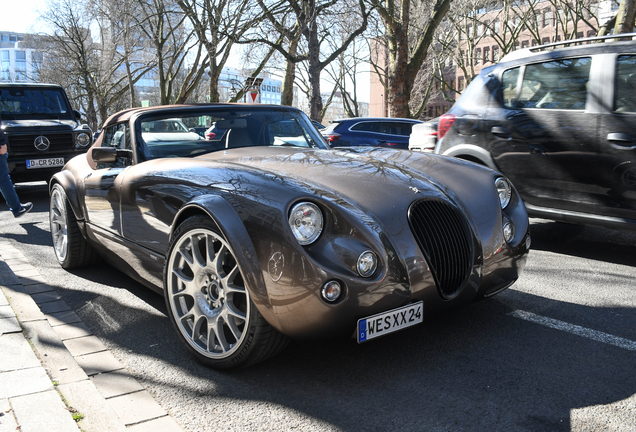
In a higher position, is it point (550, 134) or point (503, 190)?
point (550, 134)

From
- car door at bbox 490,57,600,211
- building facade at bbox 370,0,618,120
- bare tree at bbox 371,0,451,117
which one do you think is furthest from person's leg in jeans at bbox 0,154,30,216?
building facade at bbox 370,0,618,120

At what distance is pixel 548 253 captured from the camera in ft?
17.9

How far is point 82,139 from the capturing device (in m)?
11.0

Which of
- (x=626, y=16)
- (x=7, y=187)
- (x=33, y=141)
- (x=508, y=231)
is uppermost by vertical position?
(x=626, y=16)

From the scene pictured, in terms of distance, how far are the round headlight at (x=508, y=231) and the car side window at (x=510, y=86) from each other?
8.41 feet

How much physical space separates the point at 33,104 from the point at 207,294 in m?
9.91

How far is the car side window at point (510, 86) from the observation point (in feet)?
18.3

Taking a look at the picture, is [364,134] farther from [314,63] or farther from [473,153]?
[473,153]

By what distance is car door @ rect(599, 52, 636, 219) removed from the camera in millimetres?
4672

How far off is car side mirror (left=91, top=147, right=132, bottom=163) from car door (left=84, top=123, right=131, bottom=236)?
Result: 6cm

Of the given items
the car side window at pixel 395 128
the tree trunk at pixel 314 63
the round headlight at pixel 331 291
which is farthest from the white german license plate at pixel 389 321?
the tree trunk at pixel 314 63

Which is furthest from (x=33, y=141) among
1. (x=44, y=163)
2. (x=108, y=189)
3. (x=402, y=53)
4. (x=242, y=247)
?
(x=402, y=53)

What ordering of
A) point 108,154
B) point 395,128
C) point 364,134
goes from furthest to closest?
point 395,128
point 364,134
point 108,154

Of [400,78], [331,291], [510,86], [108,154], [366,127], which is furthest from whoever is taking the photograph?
[400,78]
